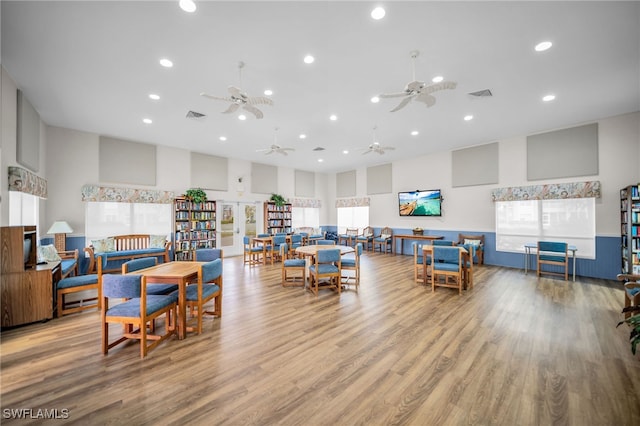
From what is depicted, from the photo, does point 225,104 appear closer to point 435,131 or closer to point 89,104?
point 89,104

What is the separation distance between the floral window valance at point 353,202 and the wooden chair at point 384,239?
1.44 metres

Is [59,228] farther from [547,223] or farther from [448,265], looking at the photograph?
[547,223]

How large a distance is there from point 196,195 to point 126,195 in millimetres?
1773

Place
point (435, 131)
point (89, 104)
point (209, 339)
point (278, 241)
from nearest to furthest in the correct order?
point (209, 339), point (89, 104), point (435, 131), point (278, 241)

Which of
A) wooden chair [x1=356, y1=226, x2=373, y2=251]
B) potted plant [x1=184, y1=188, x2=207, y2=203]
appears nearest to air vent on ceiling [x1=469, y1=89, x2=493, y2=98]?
wooden chair [x1=356, y1=226, x2=373, y2=251]

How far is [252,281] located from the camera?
547 centimetres

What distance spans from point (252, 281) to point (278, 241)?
213 cm

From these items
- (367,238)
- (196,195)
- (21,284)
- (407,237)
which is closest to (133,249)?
(196,195)

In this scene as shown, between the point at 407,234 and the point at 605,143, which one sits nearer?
the point at 605,143

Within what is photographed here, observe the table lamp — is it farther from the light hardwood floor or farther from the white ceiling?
the light hardwood floor

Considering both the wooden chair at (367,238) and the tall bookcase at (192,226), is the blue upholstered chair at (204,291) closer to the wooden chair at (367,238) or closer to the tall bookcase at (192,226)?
the tall bookcase at (192,226)

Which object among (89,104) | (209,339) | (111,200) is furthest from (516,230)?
(111,200)

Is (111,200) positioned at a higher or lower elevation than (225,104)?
lower

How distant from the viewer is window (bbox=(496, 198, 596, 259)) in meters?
5.96
